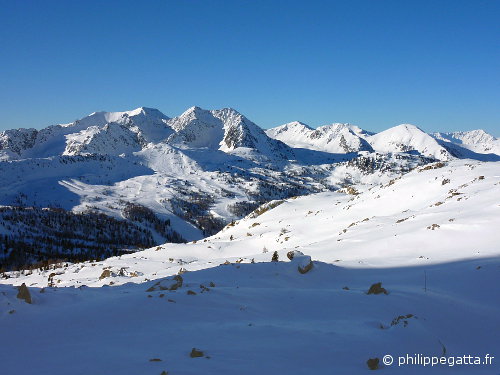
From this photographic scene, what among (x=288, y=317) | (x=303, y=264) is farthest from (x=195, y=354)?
(x=303, y=264)

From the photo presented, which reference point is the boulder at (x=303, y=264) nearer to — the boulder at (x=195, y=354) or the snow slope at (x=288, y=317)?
the snow slope at (x=288, y=317)

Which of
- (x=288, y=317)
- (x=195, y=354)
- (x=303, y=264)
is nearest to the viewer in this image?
(x=195, y=354)

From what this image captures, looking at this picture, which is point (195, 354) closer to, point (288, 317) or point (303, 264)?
point (288, 317)

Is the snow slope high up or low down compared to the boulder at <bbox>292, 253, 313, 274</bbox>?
down

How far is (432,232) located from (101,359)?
20943 millimetres

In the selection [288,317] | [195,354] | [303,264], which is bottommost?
[288,317]

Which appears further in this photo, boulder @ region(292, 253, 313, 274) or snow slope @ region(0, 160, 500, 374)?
boulder @ region(292, 253, 313, 274)

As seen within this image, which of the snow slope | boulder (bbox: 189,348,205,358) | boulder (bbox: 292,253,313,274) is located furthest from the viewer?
boulder (bbox: 292,253,313,274)

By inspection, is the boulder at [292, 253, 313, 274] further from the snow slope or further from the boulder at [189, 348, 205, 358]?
the boulder at [189, 348, 205, 358]

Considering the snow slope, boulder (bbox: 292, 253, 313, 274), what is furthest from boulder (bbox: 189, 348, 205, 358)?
boulder (bbox: 292, 253, 313, 274)

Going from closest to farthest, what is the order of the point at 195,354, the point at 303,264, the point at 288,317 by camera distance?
the point at 195,354 → the point at 288,317 → the point at 303,264

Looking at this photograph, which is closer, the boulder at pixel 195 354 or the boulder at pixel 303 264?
the boulder at pixel 195 354

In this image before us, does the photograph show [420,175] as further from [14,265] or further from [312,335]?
[14,265]

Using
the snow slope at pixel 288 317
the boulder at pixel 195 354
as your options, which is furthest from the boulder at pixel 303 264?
the boulder at pixel 195 354
